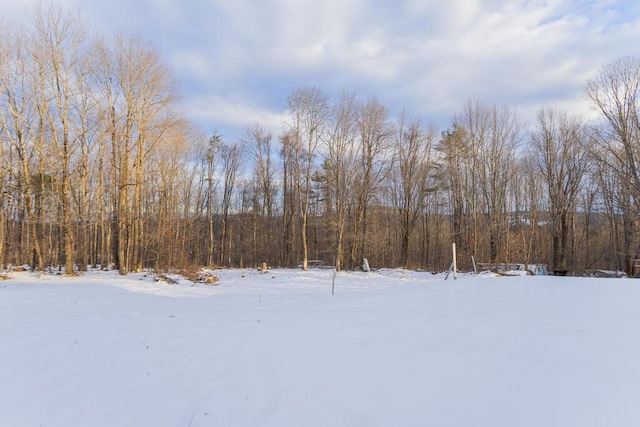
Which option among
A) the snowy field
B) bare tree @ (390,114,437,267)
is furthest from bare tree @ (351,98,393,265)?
the snowy field

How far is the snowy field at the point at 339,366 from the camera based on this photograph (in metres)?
2.80

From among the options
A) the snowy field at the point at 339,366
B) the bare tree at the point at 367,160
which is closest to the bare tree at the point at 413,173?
the bare tree at the point at 367,160

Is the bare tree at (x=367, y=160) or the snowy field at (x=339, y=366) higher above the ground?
the bare tree at (x=367, y=160)

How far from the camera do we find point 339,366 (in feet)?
12.1

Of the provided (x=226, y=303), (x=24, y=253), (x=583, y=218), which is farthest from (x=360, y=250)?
(x=24, y=253)

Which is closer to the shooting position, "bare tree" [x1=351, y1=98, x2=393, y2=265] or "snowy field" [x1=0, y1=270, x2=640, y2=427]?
"snowy field" [x1=0, y1=270, x2=640, y2=427]

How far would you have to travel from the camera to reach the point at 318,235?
33781mm

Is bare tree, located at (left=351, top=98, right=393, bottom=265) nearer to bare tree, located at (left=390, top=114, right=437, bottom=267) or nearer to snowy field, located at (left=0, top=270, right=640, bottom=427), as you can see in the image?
bare tree, located at (left=390, top=114, right=437, bottom=267)

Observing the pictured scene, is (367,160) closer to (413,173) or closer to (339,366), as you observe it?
(413,173)

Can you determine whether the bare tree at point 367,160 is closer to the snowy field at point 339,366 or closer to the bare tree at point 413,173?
the bare tree at point 413,173

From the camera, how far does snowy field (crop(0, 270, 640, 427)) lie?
280 centimetres

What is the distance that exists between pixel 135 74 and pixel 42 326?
14.6 m

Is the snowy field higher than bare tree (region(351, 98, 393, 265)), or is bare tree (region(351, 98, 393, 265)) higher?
bare tree (region(351, 98, 393, 265))

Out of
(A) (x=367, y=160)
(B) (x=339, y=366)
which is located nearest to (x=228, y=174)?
(A) (x=367, y=160)
